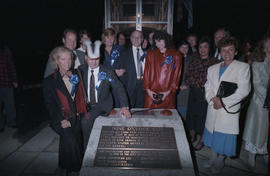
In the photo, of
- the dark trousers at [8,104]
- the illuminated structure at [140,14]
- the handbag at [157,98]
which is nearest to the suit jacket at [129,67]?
the handbag at [157,98]

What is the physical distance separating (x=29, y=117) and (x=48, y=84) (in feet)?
11.4

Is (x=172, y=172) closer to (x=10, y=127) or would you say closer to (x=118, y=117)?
(x=118, y=117)

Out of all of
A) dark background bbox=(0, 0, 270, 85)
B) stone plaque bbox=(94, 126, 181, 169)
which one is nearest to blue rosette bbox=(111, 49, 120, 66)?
stone plaque bbox=(94, 126, 181, 169)

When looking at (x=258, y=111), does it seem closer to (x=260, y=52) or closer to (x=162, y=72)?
(x=260, y=52)

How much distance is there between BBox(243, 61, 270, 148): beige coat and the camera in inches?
106

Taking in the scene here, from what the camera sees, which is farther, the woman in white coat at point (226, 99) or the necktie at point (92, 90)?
the necktie at point (92, 90)

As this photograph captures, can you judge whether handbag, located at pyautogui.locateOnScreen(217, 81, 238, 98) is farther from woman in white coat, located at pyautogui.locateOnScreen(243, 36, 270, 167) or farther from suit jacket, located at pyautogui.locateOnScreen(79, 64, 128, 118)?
suit jacket, located at pyautogui.locateOnScreen(79, 64, 128, 118)

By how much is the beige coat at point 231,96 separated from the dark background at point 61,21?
8.56m

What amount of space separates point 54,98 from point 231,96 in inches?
98.8

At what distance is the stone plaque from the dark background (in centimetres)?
948

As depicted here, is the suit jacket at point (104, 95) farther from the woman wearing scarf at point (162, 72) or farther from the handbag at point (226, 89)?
the handbag at point (226, 89)

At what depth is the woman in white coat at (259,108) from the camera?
2672 millimetres

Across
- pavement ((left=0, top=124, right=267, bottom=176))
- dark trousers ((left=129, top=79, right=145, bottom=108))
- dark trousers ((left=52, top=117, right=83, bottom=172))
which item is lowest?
pavement ((left=0, top=124, right=267, bottom=176))

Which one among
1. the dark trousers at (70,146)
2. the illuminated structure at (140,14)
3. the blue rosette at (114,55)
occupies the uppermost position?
the illuminated structure at (140,14)
